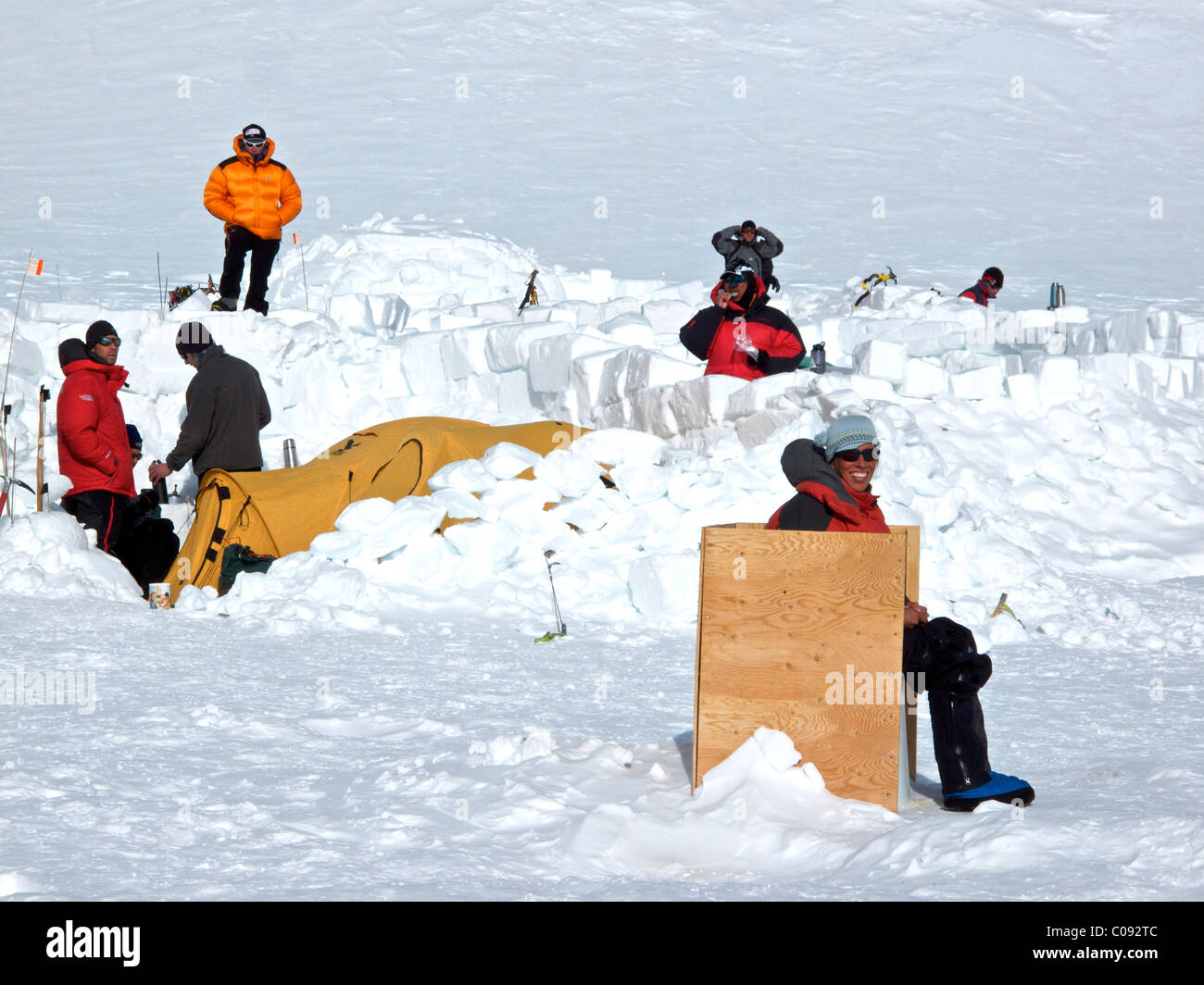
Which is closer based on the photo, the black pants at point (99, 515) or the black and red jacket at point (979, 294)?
the black pants at point (99, 515)

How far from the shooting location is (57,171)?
18516mm

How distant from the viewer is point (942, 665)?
156 inches

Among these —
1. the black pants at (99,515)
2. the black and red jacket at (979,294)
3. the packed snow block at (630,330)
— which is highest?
the black and red jacket at (979,294)

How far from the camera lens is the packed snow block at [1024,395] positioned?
9617 mm

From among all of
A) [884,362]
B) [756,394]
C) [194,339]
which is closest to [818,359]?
[884,362]

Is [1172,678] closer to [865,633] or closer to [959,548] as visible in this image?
[959,548]

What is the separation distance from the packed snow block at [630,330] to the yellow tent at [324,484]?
6.92 ft

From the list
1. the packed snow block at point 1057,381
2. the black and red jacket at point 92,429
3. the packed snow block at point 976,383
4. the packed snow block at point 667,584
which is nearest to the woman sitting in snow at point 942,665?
the packed snow block at point 667,584

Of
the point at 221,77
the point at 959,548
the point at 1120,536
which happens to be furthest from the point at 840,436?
the point at 221,77

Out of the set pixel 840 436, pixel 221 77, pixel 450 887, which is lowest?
pixel 450 887

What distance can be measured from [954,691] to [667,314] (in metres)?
7.54

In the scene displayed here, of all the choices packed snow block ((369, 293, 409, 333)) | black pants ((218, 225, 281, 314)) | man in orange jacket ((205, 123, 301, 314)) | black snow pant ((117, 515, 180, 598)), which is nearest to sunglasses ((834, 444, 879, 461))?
black snow pant ((117, 515, 180, 598))

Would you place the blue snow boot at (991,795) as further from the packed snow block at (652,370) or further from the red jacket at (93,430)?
the packed snow block at (652,370)

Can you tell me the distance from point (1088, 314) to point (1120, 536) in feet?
13.4
